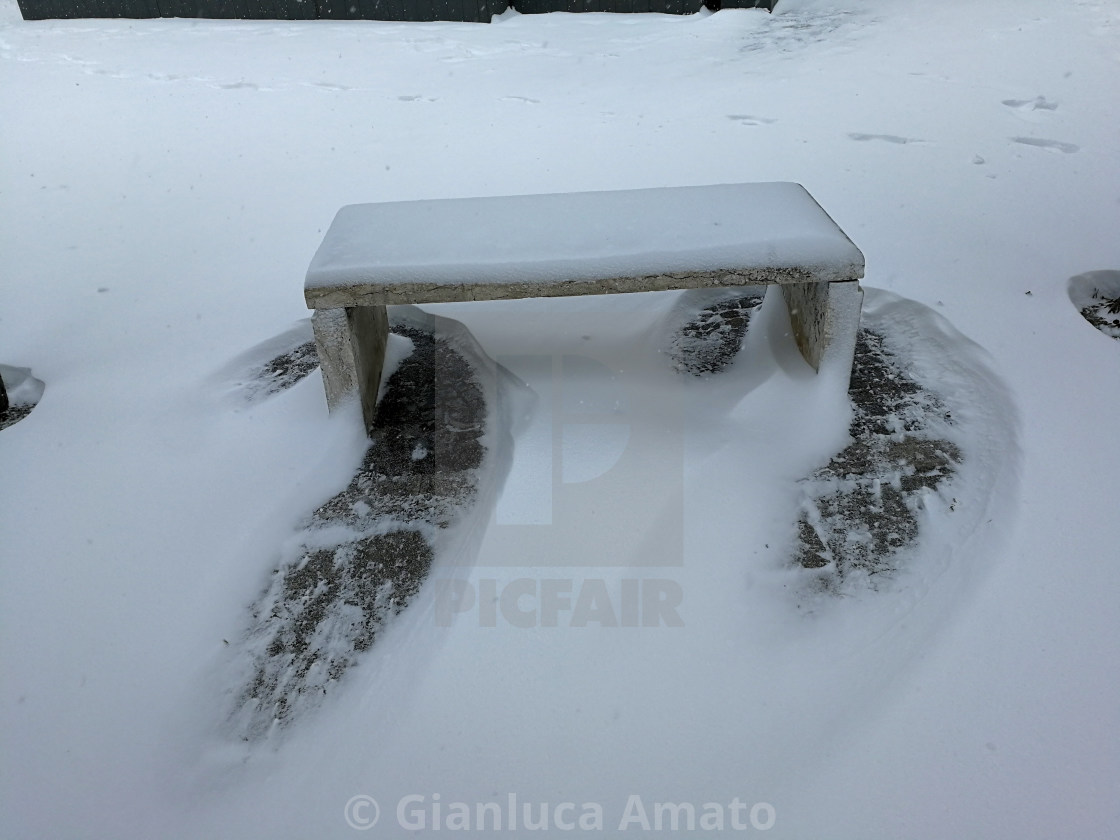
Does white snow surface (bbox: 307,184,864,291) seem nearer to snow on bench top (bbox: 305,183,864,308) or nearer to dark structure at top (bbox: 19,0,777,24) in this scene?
snow on bench top (bbox: 305,183,864,308)

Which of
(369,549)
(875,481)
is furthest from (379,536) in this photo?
(875,481)

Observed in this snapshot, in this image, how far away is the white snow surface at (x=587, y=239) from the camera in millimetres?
2377

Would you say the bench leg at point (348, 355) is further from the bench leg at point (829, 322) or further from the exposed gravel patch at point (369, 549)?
the bench leg at point (829, 322)

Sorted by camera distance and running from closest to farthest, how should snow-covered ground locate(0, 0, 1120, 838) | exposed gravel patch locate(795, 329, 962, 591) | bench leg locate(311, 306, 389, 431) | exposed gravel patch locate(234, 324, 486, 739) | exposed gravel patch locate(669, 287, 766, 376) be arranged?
snow-covered ground locate(0, 0, 1120, 838) < exposed gravel patch locate(234, 324, 486, 739) < exposed gravel patch locate(795, 329, 962, 591) < bench leg locate(311, 306, 389, 431) < exposed gravel patch locate(669, 287, 766, 376)

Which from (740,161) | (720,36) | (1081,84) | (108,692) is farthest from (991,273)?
(720,36)

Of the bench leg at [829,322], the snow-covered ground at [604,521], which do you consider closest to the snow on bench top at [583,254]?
the bench leg at [829,322]

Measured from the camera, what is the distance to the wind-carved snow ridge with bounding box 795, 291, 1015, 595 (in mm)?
2225

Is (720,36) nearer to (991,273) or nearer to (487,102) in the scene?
(487,102)

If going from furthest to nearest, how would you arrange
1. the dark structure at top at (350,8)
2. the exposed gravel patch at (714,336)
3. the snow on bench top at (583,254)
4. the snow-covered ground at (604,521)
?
1. the dark structure at top at (350,8)
2. the exposed gravel patch at (714,336)
3. the snow on bench top at (583,254)
4. the snow-covered ground at (604,521)

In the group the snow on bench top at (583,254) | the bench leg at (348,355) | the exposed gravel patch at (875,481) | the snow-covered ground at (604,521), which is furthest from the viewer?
the bench leg at (348,355)

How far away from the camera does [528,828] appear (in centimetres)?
170

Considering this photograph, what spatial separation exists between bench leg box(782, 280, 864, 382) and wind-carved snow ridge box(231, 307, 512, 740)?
3.52 ft

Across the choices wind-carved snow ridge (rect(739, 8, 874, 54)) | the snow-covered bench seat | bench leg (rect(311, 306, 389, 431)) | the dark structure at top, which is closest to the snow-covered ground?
bench leg (rect(311, 306, 389, 431))

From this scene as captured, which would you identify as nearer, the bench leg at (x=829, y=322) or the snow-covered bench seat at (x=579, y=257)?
the snow-covered bench seat at (x=579, y=257)
